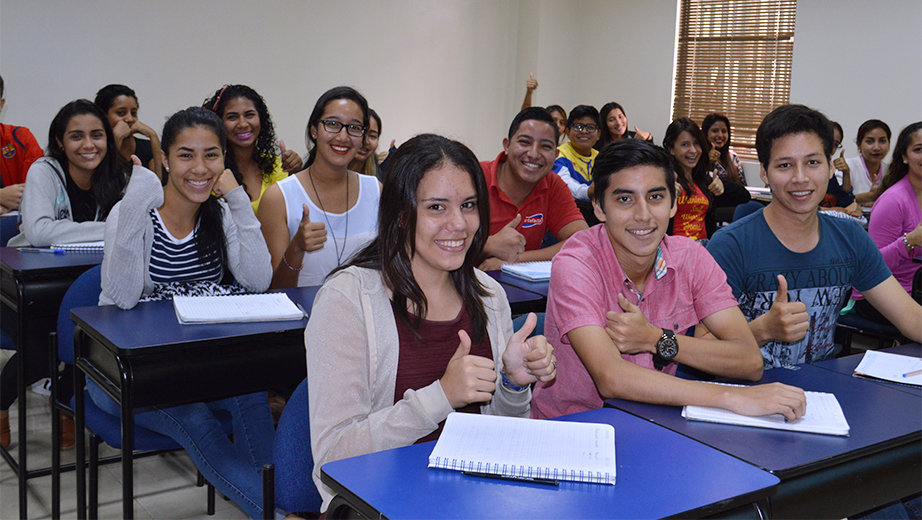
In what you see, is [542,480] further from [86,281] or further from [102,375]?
[86,281]

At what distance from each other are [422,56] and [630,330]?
6.12 metres

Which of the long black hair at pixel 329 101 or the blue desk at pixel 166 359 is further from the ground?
the long black hair at pixel 329 101

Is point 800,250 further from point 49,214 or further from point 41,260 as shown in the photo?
point 49,214

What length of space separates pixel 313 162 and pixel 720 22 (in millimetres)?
6003

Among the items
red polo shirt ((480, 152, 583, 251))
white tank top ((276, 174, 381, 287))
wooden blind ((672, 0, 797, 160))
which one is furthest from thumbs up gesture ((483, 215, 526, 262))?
wooden blind ((672, 0, 797, 160))

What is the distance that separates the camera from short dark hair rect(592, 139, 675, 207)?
181cm

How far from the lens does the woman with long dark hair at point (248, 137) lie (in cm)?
335

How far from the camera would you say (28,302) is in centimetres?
247

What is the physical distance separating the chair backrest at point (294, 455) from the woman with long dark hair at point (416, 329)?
9cm

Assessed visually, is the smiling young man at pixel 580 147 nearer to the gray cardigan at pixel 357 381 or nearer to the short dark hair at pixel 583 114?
the short dark hair at pixel 583 114

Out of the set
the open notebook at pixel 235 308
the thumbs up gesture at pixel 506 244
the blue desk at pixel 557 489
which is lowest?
the blue desk at pixel 557 489

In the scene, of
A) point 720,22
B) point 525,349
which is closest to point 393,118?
point 720,22

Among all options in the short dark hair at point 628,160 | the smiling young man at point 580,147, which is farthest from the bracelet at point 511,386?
the smiling young man at point 580,147

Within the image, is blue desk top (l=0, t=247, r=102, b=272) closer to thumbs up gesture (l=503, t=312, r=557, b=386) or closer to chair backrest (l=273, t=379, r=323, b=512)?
chair backrest (l=273, t=379, r=323, b=512)
